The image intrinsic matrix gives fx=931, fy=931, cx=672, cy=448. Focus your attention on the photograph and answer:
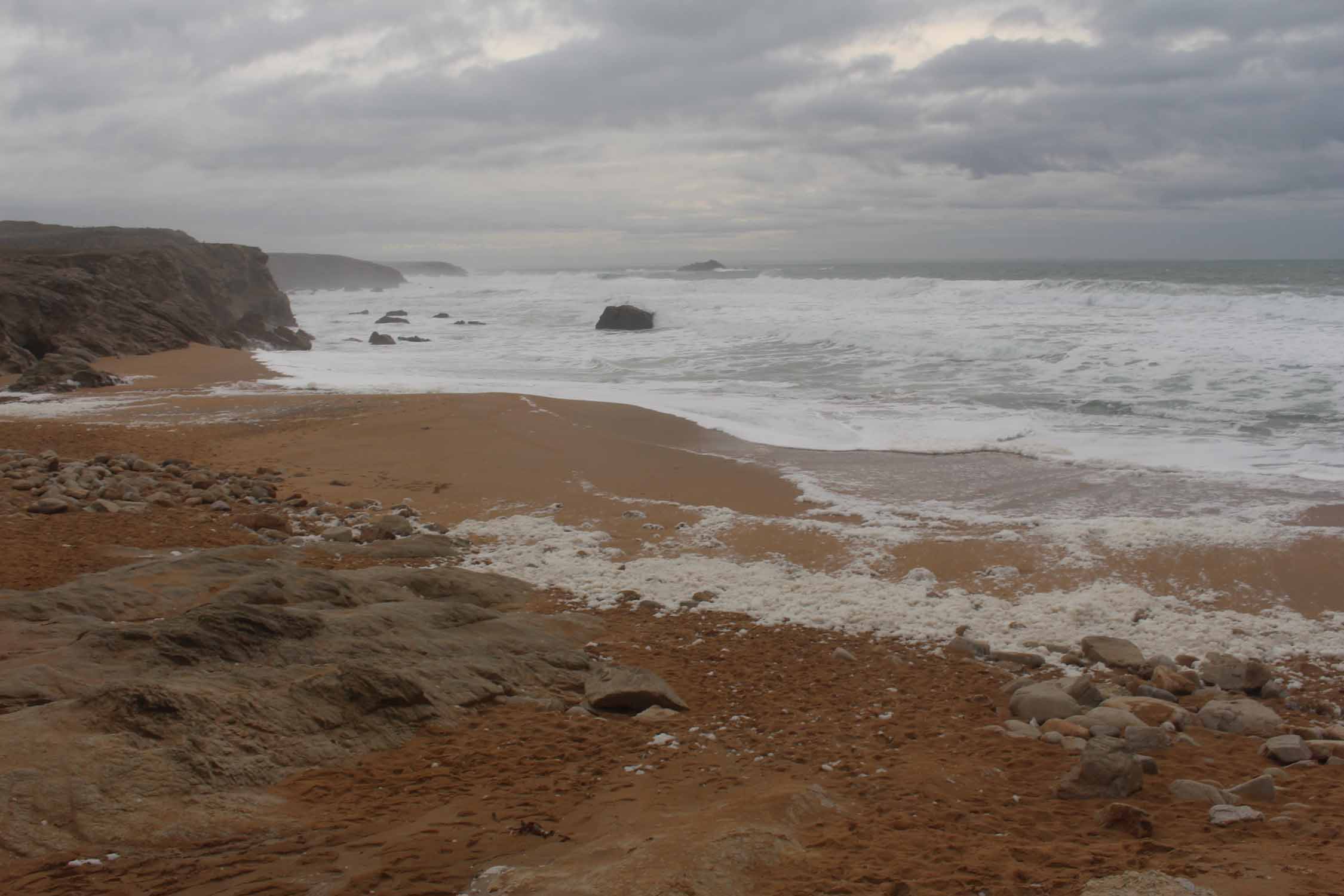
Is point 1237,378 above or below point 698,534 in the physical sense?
above

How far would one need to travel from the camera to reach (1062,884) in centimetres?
302

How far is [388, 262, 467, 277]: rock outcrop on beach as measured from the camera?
135m

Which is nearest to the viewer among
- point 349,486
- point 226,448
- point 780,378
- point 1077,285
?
point 349,486

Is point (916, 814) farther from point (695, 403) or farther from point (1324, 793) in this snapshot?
point (695, 403)

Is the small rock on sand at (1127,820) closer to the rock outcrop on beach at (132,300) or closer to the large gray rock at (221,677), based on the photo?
the large gray rock at (221,677)

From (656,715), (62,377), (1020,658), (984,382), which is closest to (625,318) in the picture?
(984,382)

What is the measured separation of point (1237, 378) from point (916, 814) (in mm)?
16750

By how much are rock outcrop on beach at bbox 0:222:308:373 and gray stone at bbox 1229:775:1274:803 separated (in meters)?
22.8

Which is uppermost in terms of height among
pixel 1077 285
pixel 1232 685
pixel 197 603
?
pixel 1077 285

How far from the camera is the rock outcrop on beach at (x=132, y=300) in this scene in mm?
22594

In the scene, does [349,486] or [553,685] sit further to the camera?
[349,486]

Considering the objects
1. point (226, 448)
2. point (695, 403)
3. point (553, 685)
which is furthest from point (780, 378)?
point (553, 685)

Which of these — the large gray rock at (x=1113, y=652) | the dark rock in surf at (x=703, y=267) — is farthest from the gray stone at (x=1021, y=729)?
the dark rock in surf at (x=703, y=267)

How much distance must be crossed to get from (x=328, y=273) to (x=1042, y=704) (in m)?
108
